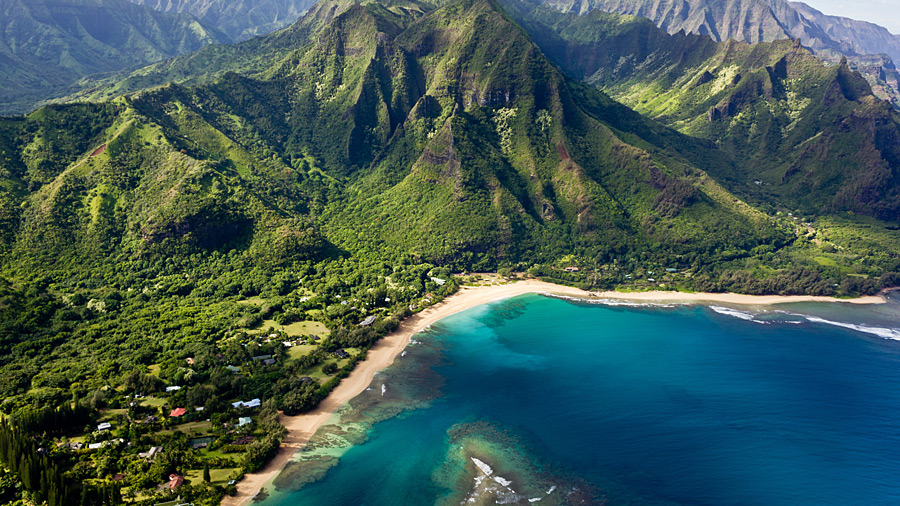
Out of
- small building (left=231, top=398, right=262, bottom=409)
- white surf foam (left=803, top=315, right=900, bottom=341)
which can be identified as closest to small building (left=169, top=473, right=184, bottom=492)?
small building (left=231, top=398, right=262, bottom=409)

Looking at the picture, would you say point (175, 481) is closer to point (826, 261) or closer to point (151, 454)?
point (151, 454)

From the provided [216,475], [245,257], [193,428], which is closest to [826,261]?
[245,257]

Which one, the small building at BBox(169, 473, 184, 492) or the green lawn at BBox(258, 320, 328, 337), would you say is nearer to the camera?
the small building at BBox(169, 473, 184, 492)

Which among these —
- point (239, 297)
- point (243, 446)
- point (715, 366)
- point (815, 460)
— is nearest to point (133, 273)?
point (239, 297)

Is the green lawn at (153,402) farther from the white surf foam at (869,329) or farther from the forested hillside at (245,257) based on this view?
the white surf foam at (869,329)

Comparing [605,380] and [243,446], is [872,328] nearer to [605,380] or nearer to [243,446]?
[605,380]

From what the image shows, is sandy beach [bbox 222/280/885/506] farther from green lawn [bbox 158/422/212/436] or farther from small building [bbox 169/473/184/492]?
green lawn [bbox 158/422/212/436]
